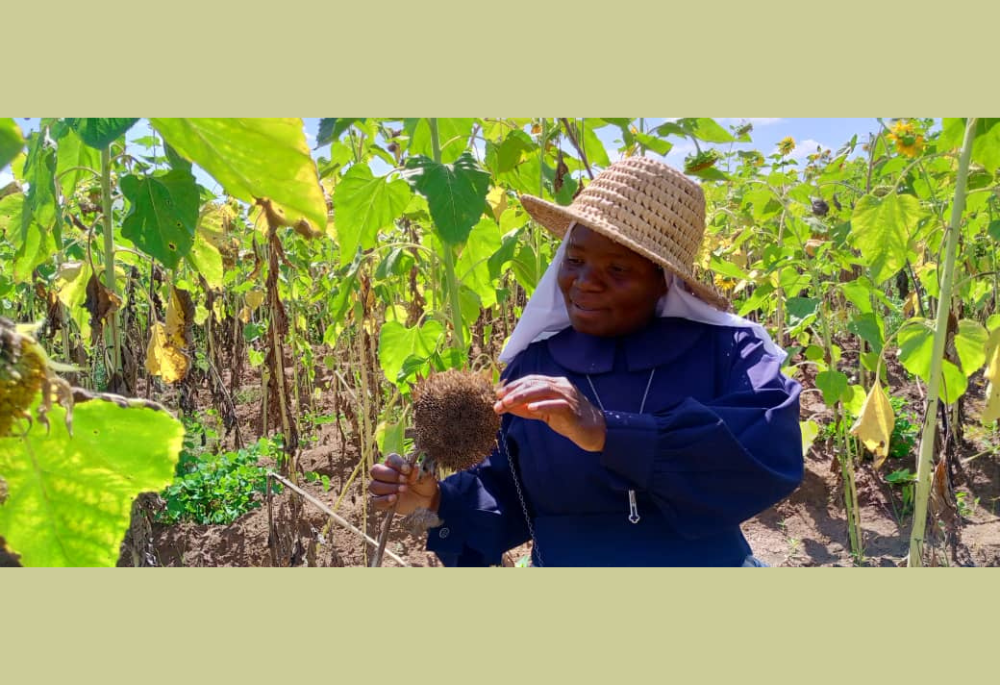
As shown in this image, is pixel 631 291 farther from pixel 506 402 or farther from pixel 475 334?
pixel 475 334

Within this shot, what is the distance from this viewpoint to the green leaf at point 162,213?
4.16 ft

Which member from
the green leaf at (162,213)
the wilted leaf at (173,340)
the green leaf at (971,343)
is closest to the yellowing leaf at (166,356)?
the wilted leaf at (173,340)

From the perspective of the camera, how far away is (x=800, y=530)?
3922mm

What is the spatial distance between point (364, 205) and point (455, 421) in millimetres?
734

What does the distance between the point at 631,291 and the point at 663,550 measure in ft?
1.80

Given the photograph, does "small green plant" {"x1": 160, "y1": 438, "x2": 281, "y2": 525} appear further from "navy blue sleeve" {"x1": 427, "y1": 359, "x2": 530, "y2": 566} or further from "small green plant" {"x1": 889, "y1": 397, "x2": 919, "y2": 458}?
"small green plant" {"x1": 889, "y1": 397, "x2": 919, "y2": 458}

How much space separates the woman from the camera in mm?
1418

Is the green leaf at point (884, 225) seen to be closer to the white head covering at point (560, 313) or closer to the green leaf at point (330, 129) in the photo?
the white head covering at point (560, 313)

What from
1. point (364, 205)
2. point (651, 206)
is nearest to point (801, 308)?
point (651, 206)

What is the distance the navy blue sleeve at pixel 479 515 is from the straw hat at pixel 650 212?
512mm

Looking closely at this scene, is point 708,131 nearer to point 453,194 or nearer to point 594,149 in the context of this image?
point 594,149

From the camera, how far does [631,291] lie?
1.63 metres

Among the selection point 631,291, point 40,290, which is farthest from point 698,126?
point 40,290

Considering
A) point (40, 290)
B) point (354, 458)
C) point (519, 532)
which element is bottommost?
point (354, 458)
